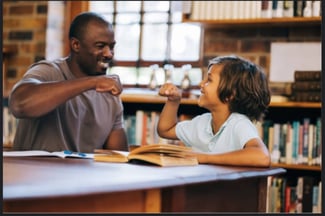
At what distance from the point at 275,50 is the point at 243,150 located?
70.0 inches

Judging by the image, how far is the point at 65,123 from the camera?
275 cm

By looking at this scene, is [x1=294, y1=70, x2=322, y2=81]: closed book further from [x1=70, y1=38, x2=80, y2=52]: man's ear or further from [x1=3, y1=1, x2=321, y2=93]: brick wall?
[x1=70, y1=38, x2=80, y2=52]: man's ear

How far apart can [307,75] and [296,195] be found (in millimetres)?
625

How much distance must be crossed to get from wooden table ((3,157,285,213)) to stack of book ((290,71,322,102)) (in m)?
1.43

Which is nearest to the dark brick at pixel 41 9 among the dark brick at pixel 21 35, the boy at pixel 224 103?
the dark brick at pixel 21 35

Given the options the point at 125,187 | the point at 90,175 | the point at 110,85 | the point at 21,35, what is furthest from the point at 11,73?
the point at 125,187

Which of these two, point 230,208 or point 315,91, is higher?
point 315,91

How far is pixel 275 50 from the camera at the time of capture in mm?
3729

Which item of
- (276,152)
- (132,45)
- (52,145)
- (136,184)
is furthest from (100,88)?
(132,45)

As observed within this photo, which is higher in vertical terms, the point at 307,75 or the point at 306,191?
the point at 307,75

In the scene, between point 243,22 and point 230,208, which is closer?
point 230,208

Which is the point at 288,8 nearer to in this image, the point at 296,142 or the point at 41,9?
the point at 296,142

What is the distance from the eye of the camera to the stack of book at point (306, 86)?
340 centimetres

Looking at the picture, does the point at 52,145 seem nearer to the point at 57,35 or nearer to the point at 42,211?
the point at 42,211
